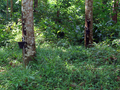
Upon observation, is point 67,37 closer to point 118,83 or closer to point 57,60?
point 57,60

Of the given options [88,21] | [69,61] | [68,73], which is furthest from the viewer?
[88,21]

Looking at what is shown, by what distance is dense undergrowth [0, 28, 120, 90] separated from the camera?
3.69m

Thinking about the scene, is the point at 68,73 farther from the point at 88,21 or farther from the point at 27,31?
the point at 88,21

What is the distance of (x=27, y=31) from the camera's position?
473 cm

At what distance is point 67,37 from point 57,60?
3029 millimetres

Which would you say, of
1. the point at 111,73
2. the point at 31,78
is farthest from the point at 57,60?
the point at 111,73

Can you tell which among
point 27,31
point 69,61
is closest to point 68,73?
point 69,61

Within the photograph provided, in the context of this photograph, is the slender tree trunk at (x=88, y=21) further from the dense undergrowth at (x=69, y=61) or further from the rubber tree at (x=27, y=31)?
the rubber tree at (x=27, y=31)

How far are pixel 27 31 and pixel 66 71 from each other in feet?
6.69

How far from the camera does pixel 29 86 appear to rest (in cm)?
357

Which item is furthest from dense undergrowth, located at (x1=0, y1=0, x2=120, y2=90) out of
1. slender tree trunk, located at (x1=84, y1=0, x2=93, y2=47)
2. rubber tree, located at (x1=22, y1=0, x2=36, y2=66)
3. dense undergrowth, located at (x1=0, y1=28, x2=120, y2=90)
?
slender tree trunk, located at (x1=84, y1=0, x2=93, y2=47)

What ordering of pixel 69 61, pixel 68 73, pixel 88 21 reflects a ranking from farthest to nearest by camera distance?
1. pixel 88 21
2. pixel 69 61
3. pixel 68 73

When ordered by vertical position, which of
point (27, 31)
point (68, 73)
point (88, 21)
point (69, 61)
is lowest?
point (68, 73)

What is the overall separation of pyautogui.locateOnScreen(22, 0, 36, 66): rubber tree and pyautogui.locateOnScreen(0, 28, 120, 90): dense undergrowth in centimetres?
30
